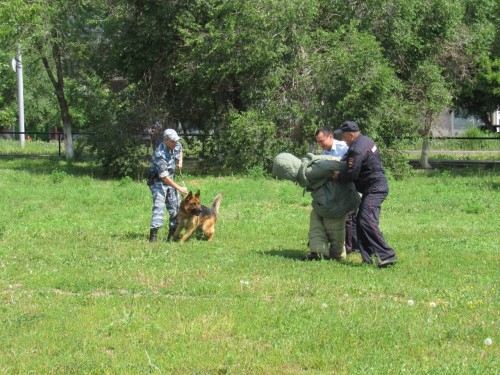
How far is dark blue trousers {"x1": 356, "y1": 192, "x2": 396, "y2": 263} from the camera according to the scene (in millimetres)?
8492

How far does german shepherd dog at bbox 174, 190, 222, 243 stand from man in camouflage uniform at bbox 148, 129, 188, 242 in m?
0.19

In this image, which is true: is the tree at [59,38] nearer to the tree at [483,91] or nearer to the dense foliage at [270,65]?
the dense foliage at [270,65]

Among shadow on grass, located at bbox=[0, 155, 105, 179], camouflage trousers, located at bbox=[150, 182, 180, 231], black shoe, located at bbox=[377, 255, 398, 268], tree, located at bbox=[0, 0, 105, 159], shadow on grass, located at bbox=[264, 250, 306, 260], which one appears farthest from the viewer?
tree, located at bbox=[0, 0, 105, 159]

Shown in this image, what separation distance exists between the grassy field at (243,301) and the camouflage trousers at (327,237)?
29cm

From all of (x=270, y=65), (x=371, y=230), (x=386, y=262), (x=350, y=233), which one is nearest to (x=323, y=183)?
(x=371, y=230)

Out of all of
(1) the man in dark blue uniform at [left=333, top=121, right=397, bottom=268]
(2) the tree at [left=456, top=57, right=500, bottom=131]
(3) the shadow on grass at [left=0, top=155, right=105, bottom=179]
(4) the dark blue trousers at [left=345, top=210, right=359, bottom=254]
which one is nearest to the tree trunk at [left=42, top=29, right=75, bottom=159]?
(3) the shadow on grass at [left=0, top=155, right=105, bottom=179]

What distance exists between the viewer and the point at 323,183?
892 centimetres

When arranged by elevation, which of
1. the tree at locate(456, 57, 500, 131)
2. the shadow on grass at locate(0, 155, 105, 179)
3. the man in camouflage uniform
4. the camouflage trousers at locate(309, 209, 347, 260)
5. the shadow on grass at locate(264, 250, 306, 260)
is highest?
the tree at locate(456, 57, 500, 131)

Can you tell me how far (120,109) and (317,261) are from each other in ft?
53.0

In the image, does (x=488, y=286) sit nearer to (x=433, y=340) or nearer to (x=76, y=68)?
(x=433, y=340)

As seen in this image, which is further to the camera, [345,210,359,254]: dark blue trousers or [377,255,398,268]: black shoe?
[345,210,359,254]: dark blue trousers

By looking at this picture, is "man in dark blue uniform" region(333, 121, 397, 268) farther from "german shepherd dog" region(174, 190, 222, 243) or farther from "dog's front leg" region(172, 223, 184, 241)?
"dog's front leg" region(172, 223, 184, 241)

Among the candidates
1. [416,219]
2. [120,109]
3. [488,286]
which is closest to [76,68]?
[120,109]

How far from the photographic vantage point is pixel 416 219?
13.1 meters
